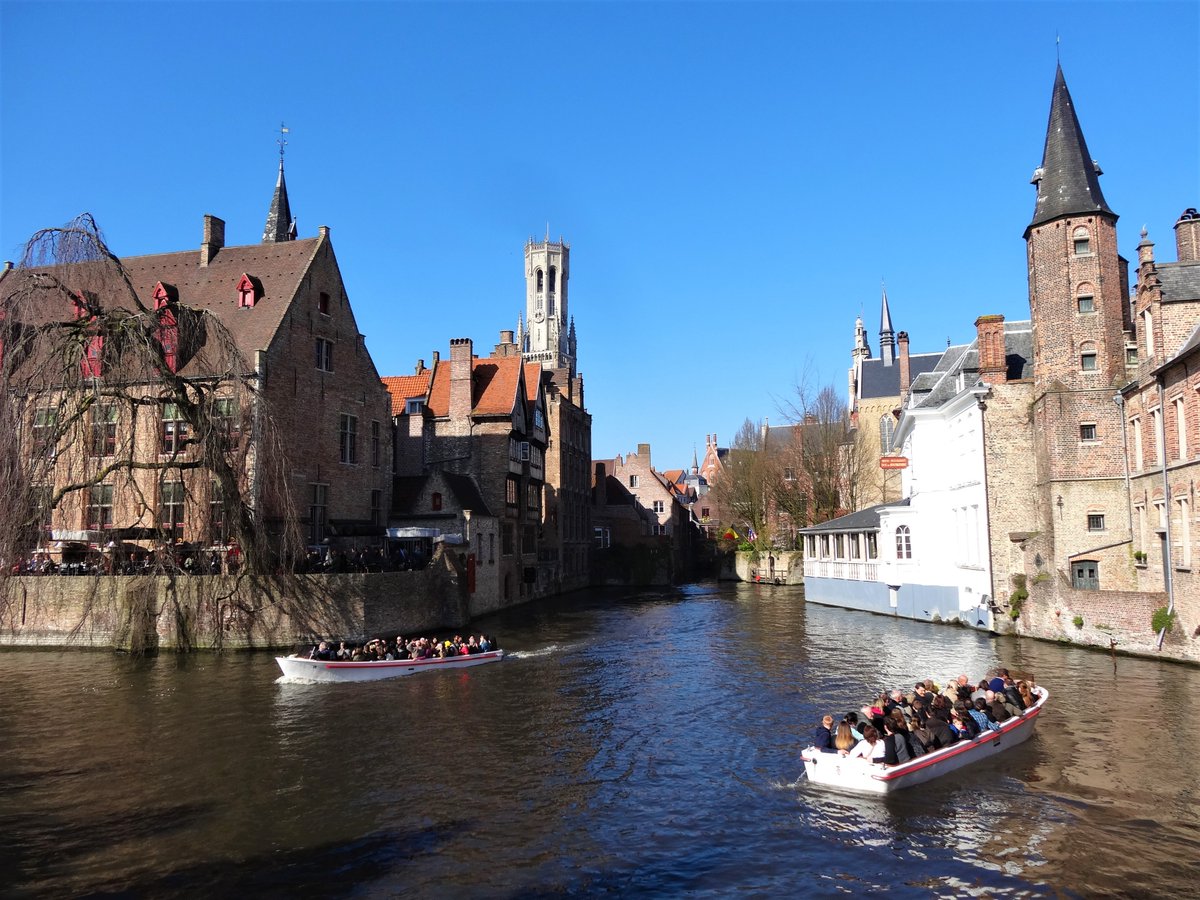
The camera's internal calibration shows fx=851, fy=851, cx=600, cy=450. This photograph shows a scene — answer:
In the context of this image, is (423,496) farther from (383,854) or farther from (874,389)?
(874,389)

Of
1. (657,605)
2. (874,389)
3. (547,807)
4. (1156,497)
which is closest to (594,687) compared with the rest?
(547,807)

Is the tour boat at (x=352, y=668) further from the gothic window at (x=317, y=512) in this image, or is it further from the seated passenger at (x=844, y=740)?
the seated passenger at (x=844, y=740)

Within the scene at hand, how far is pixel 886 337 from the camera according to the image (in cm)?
8031

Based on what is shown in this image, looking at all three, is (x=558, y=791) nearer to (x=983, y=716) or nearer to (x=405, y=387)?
(x=983, y=716)

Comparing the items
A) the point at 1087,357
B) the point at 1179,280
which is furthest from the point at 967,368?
the point at 1179,280

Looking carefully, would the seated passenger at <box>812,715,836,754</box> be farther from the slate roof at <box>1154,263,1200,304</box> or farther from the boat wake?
the slate roof at <box>1154,263,1200,304</box>

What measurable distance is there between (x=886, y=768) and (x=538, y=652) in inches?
628

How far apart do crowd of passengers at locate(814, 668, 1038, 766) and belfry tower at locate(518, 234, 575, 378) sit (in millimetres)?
121656

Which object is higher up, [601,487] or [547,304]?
[547,304]

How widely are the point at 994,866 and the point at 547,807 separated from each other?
6.24 metres

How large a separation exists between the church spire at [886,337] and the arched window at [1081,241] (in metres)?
46.1

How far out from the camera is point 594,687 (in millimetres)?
22156

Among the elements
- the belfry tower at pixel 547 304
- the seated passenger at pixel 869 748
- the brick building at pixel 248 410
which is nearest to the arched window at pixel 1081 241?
the seated passenger at pixel 869 748

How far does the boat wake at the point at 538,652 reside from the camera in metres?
26.9
